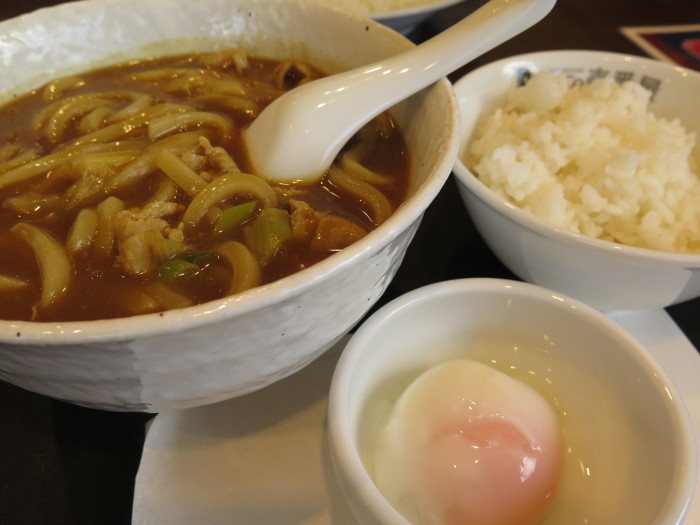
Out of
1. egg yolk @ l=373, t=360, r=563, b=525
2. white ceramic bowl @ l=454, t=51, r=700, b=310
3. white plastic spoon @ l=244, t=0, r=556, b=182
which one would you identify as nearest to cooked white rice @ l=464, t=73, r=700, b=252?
white ceramic bowl @ l=454, t=51, r=700, b=310

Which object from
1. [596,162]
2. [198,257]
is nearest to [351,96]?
[198,257]

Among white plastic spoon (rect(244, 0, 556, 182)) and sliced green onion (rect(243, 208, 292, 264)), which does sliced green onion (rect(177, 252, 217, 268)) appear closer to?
sliced green onion (rect(243, 208, 292, 264))

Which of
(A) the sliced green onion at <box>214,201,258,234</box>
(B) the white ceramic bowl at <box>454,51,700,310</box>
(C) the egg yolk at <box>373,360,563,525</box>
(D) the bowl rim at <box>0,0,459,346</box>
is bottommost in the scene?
(C) the egg yolk at <box>373,360,563,525</box>

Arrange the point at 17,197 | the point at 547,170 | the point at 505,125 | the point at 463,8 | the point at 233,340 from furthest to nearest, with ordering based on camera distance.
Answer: the point at 463,8 → the point at 505,125 → the point at 547,170 → the point at 17,197 → the point at 233,340

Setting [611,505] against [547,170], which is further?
[547,170]

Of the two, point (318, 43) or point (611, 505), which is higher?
point (318, 43)

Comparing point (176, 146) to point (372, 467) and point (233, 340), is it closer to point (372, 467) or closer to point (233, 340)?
point (233, 340)

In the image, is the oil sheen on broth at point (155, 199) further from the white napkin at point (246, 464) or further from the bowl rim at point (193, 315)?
the white napkin at point (246, 464)

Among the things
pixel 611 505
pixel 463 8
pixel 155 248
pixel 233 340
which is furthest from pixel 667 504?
pixel 463 8

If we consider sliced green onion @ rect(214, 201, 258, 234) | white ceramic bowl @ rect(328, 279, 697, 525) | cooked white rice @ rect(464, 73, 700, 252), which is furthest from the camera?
cooked white rice @ rect(464, 73, 700, 252)
